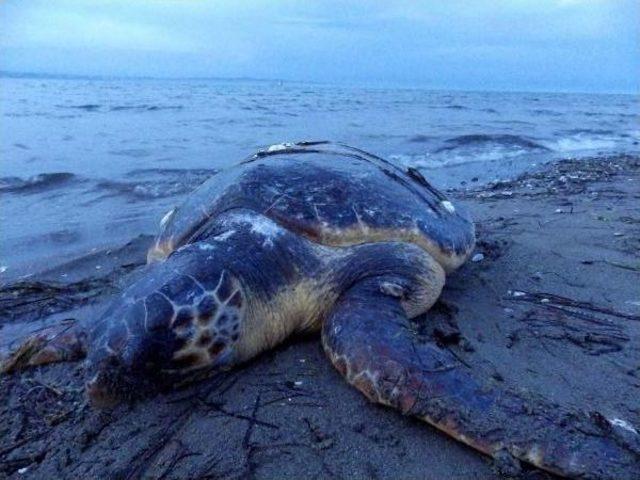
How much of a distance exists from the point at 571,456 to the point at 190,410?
4.08 feet

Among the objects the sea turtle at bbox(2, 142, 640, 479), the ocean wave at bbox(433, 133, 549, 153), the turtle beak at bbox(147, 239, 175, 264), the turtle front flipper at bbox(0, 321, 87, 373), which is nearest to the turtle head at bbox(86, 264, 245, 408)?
the sea turtle at bbox(2, 142, 640, 479)

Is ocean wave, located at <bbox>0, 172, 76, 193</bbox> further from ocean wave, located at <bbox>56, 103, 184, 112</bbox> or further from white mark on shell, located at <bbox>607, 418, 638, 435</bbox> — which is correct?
ocean wave, located at <bbox>56, 103, 184, 112</bbox>

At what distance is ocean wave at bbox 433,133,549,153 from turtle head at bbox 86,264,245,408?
27.6 ft

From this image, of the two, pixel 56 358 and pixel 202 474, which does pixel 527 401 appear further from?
pixel 56 358

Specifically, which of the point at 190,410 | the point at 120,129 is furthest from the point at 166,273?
the point at 120,129

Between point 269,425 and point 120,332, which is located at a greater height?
point 120,332

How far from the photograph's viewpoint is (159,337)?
5.69 feet

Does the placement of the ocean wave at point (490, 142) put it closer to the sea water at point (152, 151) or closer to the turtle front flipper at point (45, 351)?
the sea water at point (152, 151)

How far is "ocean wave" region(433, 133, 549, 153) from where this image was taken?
33.3ft

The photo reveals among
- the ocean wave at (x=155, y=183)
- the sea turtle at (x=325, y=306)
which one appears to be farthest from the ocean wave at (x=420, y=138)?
the sea turtle at (x=325, y=306)

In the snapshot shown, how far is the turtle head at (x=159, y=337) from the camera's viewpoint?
5.63 ft

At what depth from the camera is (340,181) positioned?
261 centimetres

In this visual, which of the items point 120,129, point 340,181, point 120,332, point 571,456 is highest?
point 340,181

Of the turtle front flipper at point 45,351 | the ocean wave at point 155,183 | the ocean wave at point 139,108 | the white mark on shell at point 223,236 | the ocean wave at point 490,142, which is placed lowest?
the ocean wave at point 139,108
